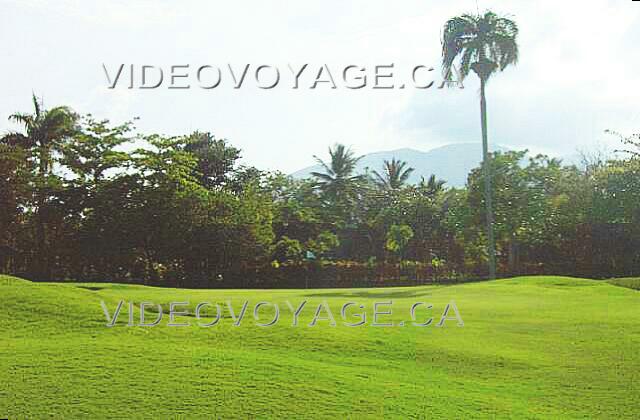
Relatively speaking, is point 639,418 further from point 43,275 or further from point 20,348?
point 43,275

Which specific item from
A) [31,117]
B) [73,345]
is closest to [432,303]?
[73,345]

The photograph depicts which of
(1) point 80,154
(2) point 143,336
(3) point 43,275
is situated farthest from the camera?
(1) point 80,154

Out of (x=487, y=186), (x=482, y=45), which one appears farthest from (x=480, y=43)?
(x=487, y=186)

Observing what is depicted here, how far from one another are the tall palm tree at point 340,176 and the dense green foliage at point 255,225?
505cm

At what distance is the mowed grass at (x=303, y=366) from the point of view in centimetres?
550

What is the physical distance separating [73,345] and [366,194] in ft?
99.6

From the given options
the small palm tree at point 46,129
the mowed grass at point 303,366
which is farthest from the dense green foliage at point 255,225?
the mowed grass at point 303,366

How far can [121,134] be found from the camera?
2570cm

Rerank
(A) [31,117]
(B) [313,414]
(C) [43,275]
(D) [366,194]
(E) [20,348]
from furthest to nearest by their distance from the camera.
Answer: (D) [366,194], (A) [31,117], (C) [43,275], (E) [20,348], (B) [313,414]

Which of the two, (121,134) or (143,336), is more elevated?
(121,134)

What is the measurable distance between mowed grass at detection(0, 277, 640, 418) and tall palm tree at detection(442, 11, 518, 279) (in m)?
16.3

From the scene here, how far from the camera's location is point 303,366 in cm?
660

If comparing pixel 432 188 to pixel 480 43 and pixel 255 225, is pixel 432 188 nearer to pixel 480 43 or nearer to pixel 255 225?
pixel 480 43

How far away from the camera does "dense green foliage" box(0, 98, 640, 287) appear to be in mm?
23672
